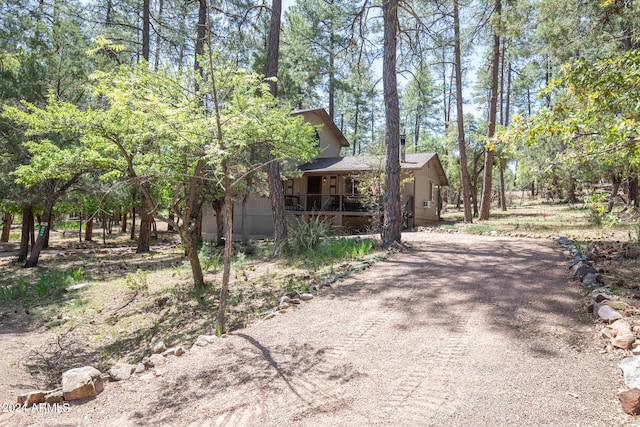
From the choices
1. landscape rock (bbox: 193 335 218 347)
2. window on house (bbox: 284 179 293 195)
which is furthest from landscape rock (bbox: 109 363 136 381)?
window on house (bbox: 284 179 293 195)

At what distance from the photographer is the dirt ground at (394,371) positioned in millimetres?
2730

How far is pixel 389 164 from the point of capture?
932 centimetres

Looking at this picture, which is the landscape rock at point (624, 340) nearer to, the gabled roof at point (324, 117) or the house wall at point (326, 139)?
the gabled roof at point (324, 117)

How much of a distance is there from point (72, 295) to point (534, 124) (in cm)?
918

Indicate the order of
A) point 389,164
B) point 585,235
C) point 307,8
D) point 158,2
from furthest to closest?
point 307,8 < point 158,2 < point 585,235 < point 389,164

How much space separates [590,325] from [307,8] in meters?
20.3

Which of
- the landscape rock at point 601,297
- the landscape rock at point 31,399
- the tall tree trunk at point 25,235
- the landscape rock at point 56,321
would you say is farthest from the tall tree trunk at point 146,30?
the landscape rock at point 601,297

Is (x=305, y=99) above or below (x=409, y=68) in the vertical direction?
above

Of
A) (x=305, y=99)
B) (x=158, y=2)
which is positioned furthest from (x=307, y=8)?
(x=158, y=2)

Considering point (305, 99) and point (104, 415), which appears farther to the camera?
point (305, 99)

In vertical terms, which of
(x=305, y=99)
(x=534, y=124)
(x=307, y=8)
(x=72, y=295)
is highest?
(x=307, y=8)

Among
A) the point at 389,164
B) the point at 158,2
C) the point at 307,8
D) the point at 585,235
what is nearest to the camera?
the point at 389,164

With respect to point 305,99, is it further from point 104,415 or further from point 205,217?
point 104,415

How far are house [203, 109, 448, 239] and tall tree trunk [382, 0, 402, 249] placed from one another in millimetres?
6091
